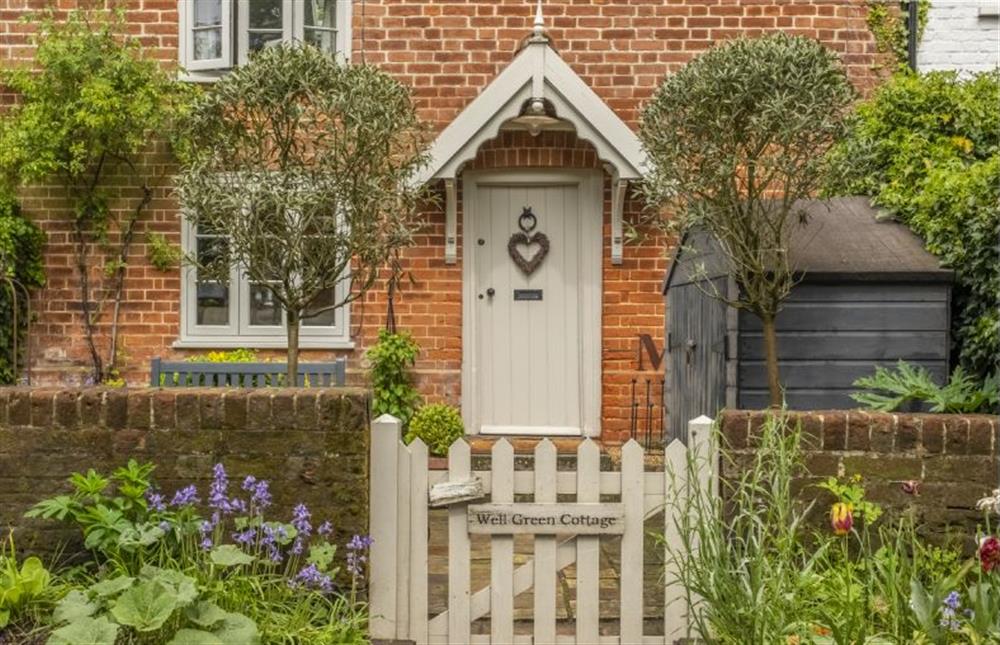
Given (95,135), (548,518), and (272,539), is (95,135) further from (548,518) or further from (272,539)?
(548,518)

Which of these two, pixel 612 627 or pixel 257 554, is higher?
pixel 257 554

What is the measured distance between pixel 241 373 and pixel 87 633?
5.46 metres

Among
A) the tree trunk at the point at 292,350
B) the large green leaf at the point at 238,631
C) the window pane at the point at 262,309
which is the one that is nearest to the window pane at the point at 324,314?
the window pane at the point at 262,309

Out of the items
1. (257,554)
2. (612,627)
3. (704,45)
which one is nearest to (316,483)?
(257,554)

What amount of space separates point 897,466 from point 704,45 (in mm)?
5952

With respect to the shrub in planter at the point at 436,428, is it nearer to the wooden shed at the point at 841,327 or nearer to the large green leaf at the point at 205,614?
the wooden shed at the point at 841,327

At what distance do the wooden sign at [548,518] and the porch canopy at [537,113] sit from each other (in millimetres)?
4605

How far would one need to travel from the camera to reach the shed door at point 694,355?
18.9ft

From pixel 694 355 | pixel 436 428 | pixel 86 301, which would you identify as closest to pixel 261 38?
pixel 86 301

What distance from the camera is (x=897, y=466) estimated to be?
3.93m

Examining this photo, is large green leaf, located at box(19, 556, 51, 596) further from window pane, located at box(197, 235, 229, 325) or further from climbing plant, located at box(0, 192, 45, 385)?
Result: window pane, located at box(197, 235, 229, 325)

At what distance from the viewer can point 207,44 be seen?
30.2 ft

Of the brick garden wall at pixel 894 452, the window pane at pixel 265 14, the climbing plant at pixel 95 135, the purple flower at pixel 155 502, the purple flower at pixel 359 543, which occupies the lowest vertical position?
Result: the purple flower at pixel 359 543

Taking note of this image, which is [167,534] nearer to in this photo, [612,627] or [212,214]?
[612,627]
